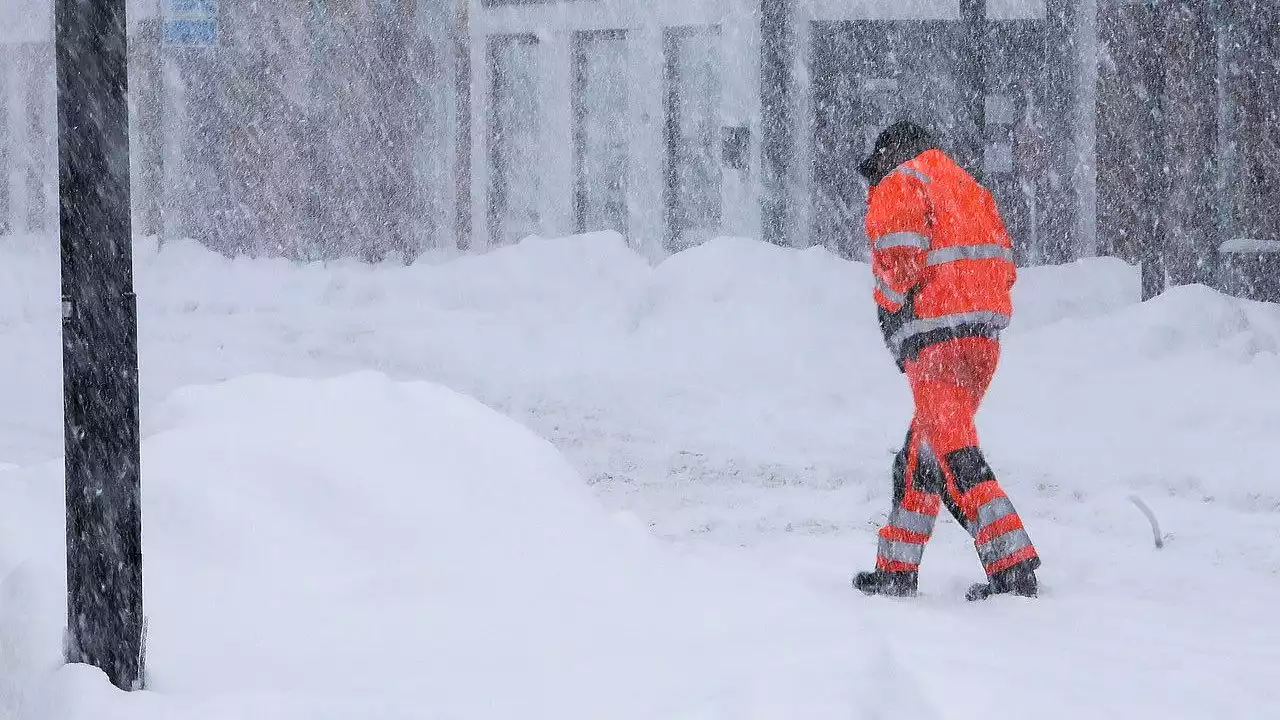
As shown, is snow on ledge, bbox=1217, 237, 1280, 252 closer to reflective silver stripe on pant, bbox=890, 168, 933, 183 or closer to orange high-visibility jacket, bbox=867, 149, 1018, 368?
orange high-visibility jacket, bbox=867, 149, 1018, 368

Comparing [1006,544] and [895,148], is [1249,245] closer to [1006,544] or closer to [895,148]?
[895,148]

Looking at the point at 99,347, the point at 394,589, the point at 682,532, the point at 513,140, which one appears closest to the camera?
the point at 99,347

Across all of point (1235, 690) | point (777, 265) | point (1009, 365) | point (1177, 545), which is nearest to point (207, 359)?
point (777, 265)

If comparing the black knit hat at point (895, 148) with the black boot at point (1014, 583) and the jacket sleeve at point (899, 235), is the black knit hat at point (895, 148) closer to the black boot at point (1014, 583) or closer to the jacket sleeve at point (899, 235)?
the jacket sleeve at point (899, 235)

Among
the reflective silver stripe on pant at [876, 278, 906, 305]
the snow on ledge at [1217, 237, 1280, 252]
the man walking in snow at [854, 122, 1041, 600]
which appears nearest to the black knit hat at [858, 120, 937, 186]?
the man walking in snow at [854, 122, 1041, 600]

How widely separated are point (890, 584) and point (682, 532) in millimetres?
1372

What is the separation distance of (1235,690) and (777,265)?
8661 millimetres

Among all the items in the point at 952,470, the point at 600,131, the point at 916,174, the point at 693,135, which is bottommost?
the point at 952,470

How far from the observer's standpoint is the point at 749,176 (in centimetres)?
Result: 1631

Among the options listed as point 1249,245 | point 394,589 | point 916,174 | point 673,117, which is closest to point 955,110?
point 673,117

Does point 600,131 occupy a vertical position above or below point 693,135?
above

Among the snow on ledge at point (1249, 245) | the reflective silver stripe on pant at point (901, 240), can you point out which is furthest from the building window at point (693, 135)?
the reflective silver stripe on pant at point (901, 240)

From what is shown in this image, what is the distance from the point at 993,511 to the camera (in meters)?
4.58

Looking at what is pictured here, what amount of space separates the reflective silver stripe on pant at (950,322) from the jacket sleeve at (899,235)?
80 mm
